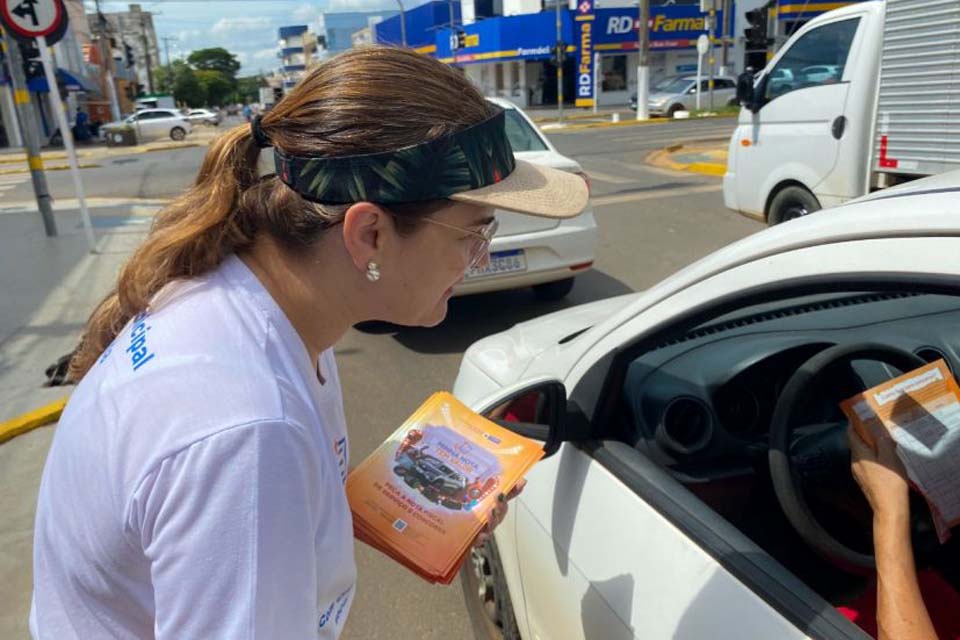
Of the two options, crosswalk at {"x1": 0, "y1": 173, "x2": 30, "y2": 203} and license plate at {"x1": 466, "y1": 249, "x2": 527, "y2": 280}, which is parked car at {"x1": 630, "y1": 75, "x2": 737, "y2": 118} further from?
license plate at {"x1": 466, "y1": 249, "x2": 527, "y2": 280}

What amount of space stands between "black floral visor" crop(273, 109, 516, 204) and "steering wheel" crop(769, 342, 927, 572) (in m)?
0.88

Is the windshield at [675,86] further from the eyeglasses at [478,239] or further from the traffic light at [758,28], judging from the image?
the eyeglasses at [478,239]

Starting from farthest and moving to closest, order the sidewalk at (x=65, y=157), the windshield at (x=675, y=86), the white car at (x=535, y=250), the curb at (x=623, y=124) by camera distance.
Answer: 1. the windshield at (x=675, y=86)
2. the curb at (x=623, y=124)
3. the sidewalk at (x=65, y=157)
4. the white car at (x=535, y=250)

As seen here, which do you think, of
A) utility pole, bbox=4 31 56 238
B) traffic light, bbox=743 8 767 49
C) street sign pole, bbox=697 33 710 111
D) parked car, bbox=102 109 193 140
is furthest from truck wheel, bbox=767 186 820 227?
parked car, bbox=102 109 193 140

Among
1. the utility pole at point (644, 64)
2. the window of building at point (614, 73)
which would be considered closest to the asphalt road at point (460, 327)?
the utility pole at point (644, 64)

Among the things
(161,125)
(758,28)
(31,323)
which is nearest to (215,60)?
(161,125)

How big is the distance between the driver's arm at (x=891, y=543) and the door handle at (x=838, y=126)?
630 cm

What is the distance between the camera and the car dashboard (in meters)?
1.81

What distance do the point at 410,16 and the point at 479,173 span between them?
61622 millimetres

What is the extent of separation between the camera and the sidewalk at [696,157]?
1396cm

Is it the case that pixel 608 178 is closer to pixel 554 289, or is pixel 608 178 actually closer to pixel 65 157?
pixel 554 289

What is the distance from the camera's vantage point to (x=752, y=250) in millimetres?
1511

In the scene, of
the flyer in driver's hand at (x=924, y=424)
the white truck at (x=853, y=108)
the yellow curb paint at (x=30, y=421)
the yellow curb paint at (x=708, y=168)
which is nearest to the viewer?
the flyer in driver's hand at (x=924, y=424)

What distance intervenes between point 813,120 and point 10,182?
1952 centimetres
